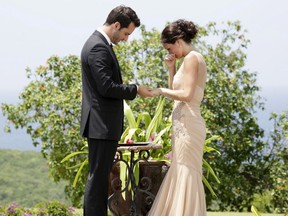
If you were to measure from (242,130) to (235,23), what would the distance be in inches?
80.6

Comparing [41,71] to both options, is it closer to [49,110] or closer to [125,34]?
[49,110]

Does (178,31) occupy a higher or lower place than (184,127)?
higher

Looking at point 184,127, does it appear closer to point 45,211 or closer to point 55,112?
point 45,211

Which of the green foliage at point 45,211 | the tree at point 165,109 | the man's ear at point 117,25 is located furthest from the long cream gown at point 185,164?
the tree at point 165,109

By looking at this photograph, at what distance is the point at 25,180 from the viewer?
72.1 ft

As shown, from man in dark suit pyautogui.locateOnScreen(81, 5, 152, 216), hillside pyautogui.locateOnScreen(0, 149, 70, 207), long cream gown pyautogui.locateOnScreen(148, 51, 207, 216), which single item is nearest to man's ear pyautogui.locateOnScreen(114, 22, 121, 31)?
man in dark suit pyautogui.locateOnScreen(81, 5, 152, 216)

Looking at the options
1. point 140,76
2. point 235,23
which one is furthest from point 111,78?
point 235,23

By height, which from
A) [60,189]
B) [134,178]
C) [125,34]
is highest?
[125,34]

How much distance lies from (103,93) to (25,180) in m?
16.6

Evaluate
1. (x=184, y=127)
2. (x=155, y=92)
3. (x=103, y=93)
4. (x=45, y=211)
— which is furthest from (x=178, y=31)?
(x=45, y=211)

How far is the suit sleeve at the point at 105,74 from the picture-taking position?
5.79 metres

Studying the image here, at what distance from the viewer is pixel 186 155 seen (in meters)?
6.50

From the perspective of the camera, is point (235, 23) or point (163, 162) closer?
point (163, 162)

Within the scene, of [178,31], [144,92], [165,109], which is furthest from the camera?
[165,109]
